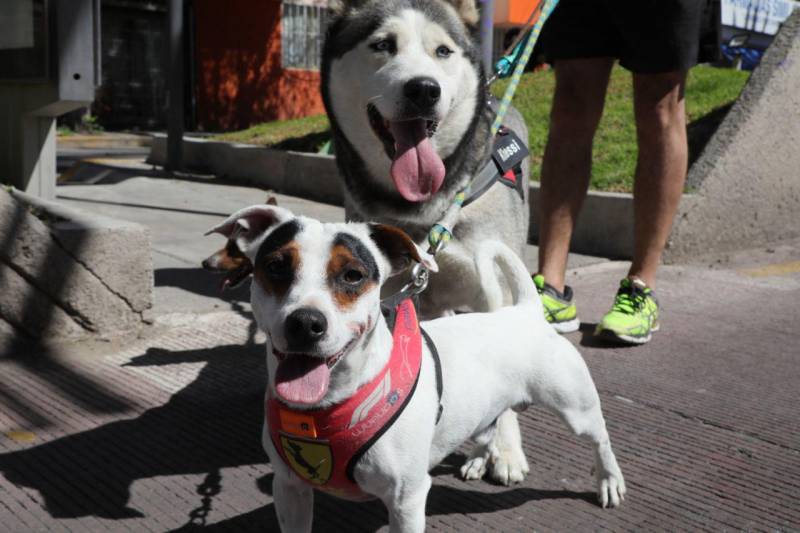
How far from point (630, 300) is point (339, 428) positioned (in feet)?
8.09

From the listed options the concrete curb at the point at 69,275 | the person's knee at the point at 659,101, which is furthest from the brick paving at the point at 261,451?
the person's knee at the point at 659,101

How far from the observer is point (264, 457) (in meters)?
2.80

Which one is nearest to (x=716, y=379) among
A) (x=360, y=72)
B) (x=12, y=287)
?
(x=360, y=72)

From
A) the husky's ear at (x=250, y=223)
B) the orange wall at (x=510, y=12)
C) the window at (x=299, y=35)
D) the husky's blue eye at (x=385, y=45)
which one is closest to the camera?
the husky's ear at (x=250, y=223)

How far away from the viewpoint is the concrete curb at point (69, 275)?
356cm

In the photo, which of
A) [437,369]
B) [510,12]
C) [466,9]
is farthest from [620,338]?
[510,12]

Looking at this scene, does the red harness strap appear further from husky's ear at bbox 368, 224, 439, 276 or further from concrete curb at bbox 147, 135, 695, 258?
concrete curb at bbox 147, 135, 695, 258

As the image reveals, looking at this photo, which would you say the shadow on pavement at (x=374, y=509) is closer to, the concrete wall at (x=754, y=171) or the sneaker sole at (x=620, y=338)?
the sneaker sole at (x=620, y=338)

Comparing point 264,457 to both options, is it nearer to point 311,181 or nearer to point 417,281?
→ point 417,281

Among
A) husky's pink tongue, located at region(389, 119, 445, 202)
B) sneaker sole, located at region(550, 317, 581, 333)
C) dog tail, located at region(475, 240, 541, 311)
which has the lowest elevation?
sneaker sole, located at region(550, 317, 581, 333)

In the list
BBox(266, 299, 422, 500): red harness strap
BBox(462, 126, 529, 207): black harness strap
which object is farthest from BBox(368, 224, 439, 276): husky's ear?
BBox(462, 126, 529, 207): black harness strap

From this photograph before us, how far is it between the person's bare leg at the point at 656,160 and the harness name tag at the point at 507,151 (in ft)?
3.29

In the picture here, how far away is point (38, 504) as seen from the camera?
245cm

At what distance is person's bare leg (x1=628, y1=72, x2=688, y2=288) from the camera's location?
159 inches
